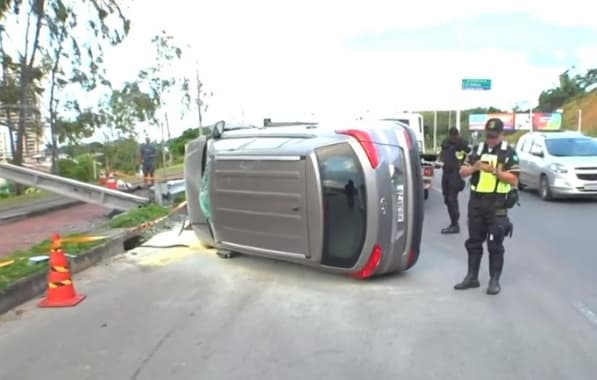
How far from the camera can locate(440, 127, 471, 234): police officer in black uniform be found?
10328mm

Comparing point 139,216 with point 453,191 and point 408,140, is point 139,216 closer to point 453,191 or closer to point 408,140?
point 453,191

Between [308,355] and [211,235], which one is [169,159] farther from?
[308,355]

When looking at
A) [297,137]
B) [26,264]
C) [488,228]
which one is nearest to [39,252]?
[26,264]

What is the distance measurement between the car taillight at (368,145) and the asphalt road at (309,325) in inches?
54.7

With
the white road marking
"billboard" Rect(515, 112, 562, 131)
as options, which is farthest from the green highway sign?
"billboard" Rect(515, 112, 562, 131)

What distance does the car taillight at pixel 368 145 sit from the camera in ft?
21.5

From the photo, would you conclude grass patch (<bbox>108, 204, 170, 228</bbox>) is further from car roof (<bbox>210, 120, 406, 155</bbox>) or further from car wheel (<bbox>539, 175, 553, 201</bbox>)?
car wheel (<bbox>539, 175, 553, 201</bbox>)

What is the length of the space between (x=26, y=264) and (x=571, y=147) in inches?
521

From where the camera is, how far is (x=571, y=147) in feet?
51.4

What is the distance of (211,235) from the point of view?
854 cm

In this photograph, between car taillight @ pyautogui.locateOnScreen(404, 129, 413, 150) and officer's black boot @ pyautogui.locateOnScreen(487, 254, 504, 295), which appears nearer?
officer's black boot @ pyautogui.locateOnScreen(487, 254, 504, 295)

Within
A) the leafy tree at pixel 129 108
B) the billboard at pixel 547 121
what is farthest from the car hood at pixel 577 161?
the billboard at pixel 547 121

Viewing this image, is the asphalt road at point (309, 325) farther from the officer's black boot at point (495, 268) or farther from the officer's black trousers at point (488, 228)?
the officer's black trousers at point (488, 228)

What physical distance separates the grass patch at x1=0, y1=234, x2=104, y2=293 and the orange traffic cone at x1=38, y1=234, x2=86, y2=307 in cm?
45
